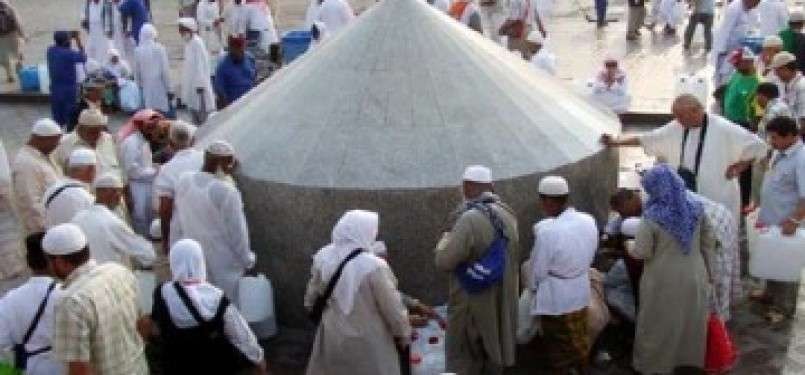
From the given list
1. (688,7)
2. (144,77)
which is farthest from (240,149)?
(688,7)

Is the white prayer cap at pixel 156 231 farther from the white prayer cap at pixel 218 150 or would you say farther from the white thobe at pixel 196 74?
the white thobe at pixel 196 74

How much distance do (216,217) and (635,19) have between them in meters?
11.5

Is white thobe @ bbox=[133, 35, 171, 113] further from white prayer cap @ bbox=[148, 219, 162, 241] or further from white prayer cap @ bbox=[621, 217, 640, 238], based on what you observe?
white prayer cap @ bbox=[621, 217, 640, 238]

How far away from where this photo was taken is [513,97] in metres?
8.35

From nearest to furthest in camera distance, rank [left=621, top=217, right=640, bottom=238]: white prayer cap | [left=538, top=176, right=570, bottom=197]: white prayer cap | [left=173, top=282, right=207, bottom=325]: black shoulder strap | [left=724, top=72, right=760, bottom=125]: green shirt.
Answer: [left=173, top=282, right=207, bottom=325]: black shoulder strap, [left=538, top=176, right=570, bottom=197]: white prayer cap, [left=621, top=217, right=640, bottom=238]: white prayer cap, [left=724, top=72, right=760, bottom=125]: green shirt

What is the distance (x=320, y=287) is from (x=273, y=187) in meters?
1.79

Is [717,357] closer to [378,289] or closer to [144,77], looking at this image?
[378,289]

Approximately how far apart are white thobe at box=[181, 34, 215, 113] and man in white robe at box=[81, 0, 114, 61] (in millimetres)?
3447

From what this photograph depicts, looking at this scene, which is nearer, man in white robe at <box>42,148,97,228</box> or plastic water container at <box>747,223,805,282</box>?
man in white robe at <box>42,148,97,228</box>

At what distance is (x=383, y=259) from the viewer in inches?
261

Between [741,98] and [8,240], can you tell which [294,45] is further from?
[741,98]

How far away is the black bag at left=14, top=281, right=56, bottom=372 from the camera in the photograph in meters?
5.36

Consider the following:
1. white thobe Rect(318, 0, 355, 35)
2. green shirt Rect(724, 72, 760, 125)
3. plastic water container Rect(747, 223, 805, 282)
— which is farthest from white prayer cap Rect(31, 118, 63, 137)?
white thobe Rect(318, 0, 355, 35)

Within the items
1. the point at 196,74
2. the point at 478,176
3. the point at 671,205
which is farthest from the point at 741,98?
the point at 196,74
